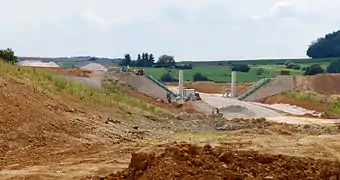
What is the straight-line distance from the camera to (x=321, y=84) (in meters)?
Answer: 73.0

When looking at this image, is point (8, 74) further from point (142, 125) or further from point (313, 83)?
point (313, 83)

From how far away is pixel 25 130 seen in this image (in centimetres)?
2184

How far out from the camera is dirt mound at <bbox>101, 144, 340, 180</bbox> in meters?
11.6

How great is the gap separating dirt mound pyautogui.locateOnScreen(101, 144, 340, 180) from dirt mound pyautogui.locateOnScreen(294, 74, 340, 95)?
59.1 metres

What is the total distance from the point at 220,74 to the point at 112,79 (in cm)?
4687

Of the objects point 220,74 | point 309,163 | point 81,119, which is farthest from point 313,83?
point 309,163

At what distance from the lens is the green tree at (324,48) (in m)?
128

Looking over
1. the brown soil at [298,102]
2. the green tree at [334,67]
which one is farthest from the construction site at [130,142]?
the green tree at [334,67]

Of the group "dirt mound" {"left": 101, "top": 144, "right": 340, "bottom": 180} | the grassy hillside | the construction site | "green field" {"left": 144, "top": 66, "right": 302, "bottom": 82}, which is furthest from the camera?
the grassy hillside

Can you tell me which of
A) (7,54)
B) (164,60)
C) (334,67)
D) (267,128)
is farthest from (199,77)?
(267,128)

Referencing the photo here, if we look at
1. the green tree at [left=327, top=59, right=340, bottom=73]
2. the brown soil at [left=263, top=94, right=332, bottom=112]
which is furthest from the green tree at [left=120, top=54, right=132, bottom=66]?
the brown soil at [left=263, top=94, right=332, bottom=112]

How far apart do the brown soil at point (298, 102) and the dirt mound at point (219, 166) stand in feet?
131

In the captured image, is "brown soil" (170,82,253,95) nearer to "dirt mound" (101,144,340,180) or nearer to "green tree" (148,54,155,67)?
"green tree" (148,54,155,67)

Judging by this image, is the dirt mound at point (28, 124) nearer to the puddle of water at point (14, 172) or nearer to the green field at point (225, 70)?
the puddle of water at point (14, 172)
